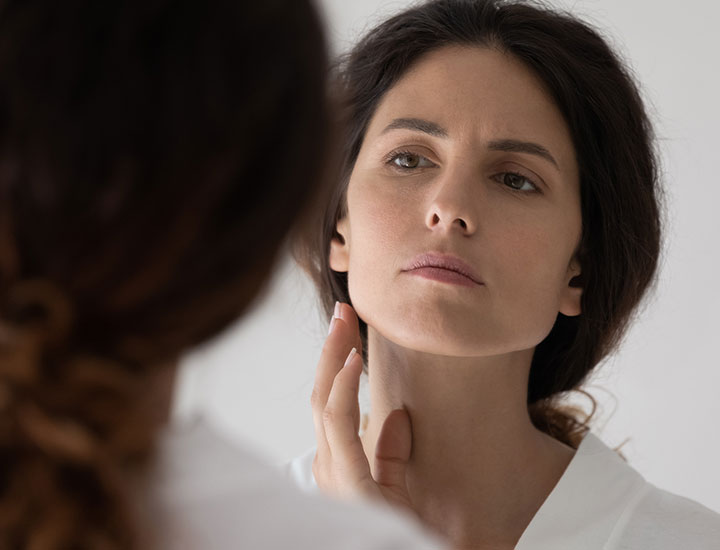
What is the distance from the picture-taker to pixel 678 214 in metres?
2.46

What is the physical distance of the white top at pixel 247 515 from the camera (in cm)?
65

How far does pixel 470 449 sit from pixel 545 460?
15 centimetres

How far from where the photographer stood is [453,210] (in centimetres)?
148

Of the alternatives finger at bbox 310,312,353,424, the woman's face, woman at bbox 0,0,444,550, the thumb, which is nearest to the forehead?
the woman's face

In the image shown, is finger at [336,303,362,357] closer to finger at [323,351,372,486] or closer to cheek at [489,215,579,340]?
finger at [323,351,372,486]

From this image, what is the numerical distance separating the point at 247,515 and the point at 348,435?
2.97 feet

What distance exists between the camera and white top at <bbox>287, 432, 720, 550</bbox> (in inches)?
62.6

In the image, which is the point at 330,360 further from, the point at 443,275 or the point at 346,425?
the point at 443,275

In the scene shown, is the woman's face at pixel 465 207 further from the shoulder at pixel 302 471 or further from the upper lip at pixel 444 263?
the shoulder at pixel 302 471

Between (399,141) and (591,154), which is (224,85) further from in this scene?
(591,154)

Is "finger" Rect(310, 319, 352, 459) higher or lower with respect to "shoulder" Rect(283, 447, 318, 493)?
higher

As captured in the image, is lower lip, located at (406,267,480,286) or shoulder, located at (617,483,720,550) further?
shoulder, located at (617,483,720,550)

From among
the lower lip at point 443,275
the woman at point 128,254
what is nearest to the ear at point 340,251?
the lower lip at point 443,275

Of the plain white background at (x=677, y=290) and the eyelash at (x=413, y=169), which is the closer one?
the eyelash at (x=413, y=169)
